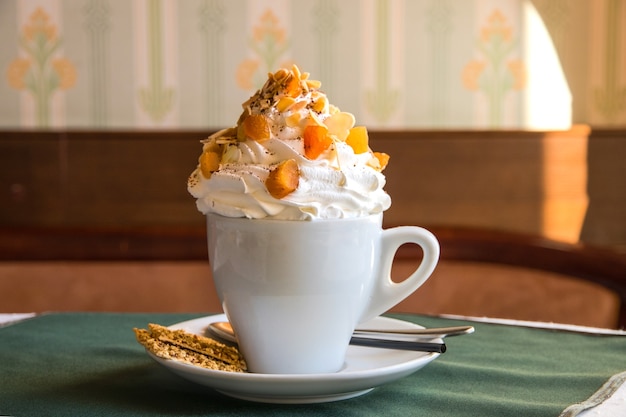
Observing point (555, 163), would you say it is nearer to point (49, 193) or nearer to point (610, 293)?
point (610, 293)

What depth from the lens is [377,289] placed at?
0.76 metres

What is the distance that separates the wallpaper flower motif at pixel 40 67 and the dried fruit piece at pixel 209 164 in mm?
1590

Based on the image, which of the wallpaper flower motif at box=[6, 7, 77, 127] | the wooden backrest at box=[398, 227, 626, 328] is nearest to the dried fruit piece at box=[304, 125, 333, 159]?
the wooden backrest at box=[398, 227, 626, 328]

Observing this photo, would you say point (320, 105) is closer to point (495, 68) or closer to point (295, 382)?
point (295, 382)

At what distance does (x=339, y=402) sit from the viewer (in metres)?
0.67

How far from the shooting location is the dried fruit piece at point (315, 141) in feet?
2.27

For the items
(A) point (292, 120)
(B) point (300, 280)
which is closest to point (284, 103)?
(A) point (292, 120)

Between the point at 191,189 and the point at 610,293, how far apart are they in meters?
0.85

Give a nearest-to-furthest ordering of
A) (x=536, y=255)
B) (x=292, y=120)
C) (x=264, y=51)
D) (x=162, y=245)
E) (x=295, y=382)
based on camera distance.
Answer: (x=295, y=382) < (x=292, y=120) < (x=536, y=255) < (x=162, y=245) < (x=264, y=51)

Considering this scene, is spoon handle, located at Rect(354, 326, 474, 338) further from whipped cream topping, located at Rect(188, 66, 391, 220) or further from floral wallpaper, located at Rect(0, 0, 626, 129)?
floral wallpaper, located at Rect(0, 0, 626, 129)

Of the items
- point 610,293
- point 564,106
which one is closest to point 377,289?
point 610,293

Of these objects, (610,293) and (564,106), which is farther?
(564,106)

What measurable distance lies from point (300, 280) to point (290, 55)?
1.58m

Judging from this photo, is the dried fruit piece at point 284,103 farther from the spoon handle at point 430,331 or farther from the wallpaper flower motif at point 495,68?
the wallpaper flower motif at point 495,68
